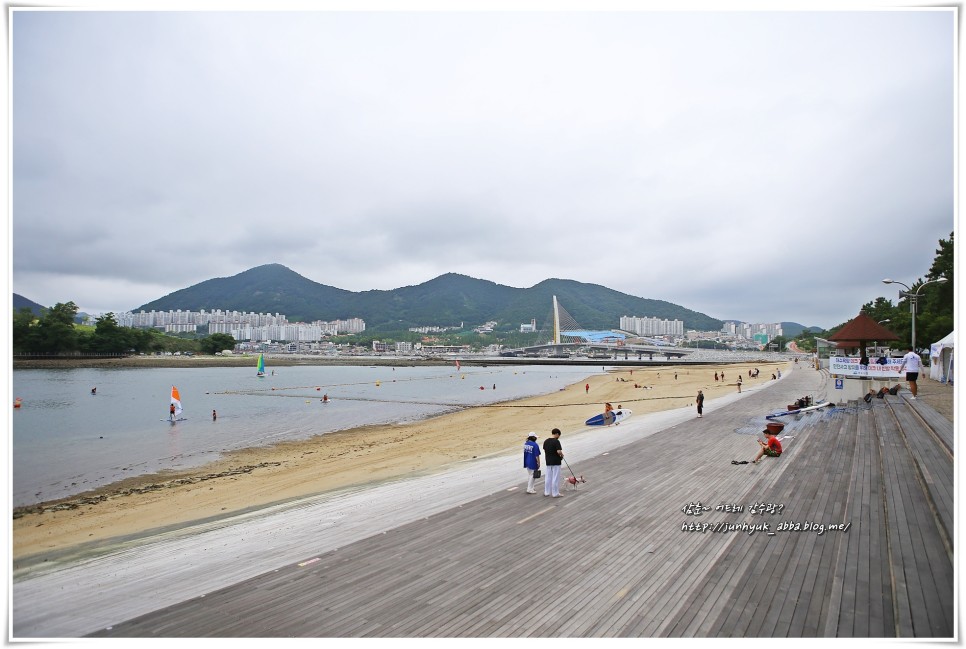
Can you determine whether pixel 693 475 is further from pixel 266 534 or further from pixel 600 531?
pixel 266 534

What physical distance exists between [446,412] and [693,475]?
28014mm

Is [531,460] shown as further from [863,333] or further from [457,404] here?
[457,404]

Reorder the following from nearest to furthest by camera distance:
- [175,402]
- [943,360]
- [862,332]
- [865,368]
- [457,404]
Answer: [862,332]
[865,368]
[943,360]
[175,402]
[457,404]

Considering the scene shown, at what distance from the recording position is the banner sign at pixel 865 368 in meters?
17.8

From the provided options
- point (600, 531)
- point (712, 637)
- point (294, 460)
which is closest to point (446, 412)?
point (294, 460)

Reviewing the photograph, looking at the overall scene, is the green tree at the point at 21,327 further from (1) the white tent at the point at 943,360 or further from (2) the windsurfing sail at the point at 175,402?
(1) the white tent at the point at 943,360

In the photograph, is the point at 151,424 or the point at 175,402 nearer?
the point at 151,424

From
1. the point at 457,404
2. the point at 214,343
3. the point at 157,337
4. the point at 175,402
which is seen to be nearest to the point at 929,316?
the point at 457,404

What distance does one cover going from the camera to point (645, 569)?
5836 millimetres

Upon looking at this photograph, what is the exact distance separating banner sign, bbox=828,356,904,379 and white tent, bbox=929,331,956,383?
4.18 metres

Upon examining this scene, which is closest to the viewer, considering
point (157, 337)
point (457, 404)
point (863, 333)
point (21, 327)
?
point (21, 327)

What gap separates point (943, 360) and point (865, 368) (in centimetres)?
780

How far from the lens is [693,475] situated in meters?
10.3

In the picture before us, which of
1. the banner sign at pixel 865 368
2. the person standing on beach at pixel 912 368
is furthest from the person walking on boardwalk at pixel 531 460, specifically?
the banner sign at pixel 865 368
